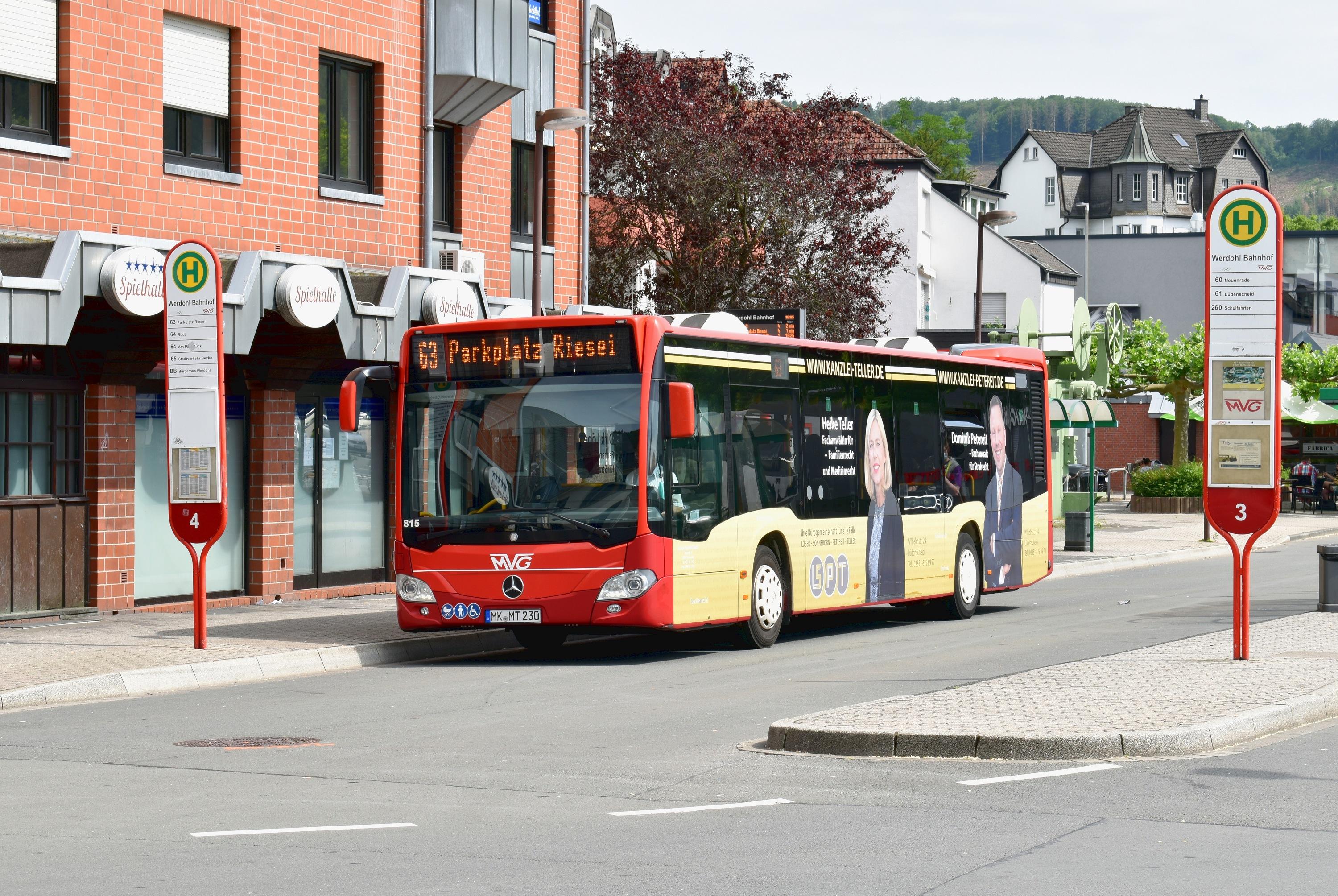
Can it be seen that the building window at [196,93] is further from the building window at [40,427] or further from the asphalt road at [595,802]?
the asphalt road at [595,802]

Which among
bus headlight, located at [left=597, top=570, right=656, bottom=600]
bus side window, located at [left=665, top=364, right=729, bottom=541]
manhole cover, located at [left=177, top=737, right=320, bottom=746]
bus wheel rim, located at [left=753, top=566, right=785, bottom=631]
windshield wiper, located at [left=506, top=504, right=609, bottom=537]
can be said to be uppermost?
bus side window, located at [left=665, top=364, right=729, bottom=541]

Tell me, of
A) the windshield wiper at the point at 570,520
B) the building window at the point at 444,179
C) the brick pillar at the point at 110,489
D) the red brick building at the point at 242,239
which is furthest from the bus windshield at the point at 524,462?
the building window at the point at 444,179

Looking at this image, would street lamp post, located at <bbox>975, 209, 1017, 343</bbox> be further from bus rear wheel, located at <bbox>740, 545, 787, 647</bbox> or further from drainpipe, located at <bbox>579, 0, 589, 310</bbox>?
bus rear wheel, located at <bbox>740, 545, 787, 647</bbox>

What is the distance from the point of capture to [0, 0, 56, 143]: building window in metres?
17.5

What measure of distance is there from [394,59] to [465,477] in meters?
8.78

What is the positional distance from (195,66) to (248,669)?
8010mm

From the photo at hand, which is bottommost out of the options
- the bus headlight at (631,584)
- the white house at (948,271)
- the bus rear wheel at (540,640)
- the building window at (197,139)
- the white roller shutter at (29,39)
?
the bus rear wheel at (540,640)

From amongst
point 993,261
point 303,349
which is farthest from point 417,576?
point 993,261

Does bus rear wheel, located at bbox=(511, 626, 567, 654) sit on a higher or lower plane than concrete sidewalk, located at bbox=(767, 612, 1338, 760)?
lower

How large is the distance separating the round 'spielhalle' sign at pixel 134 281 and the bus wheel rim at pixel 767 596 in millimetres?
6395

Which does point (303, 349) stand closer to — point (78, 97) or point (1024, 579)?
point (78, 97)

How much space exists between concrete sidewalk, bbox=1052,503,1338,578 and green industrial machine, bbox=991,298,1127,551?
72 cm

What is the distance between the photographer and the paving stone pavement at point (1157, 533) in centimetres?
3334

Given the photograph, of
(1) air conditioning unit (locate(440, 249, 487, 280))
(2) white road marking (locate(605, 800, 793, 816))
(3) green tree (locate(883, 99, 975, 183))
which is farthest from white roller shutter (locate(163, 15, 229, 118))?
(3) green tree (locate(883, 99, 975, 183))
